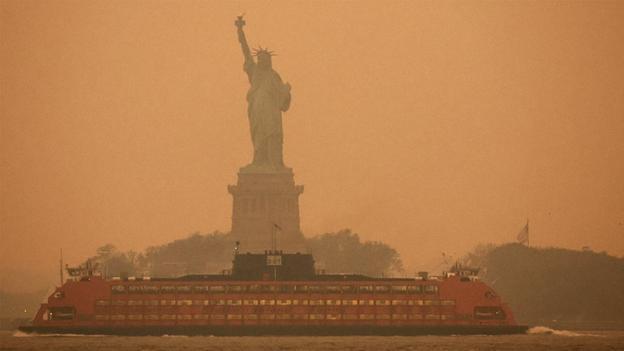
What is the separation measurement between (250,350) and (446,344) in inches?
668

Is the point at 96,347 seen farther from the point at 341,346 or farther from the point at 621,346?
the point at 621,346

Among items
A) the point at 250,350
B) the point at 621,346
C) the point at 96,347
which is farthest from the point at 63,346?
the point at 621,346

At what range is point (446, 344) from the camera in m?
196

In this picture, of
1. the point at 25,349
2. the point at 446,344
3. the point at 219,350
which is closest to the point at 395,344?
the point at 446,344

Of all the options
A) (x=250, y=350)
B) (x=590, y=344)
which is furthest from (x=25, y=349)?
(x=590, y=344)

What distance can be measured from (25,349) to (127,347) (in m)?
7.96

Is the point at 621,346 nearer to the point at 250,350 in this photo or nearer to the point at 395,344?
the point at 395,344

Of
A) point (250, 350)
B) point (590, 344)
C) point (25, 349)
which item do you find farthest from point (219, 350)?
point (590, 344)

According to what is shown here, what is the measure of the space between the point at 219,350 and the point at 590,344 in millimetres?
30969

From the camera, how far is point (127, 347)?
19375cm

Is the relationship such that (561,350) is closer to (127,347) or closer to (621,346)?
(621,346)

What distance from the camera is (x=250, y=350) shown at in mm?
188750

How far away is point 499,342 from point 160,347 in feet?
89.9

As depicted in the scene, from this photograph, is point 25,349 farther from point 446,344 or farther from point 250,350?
point 446,344
